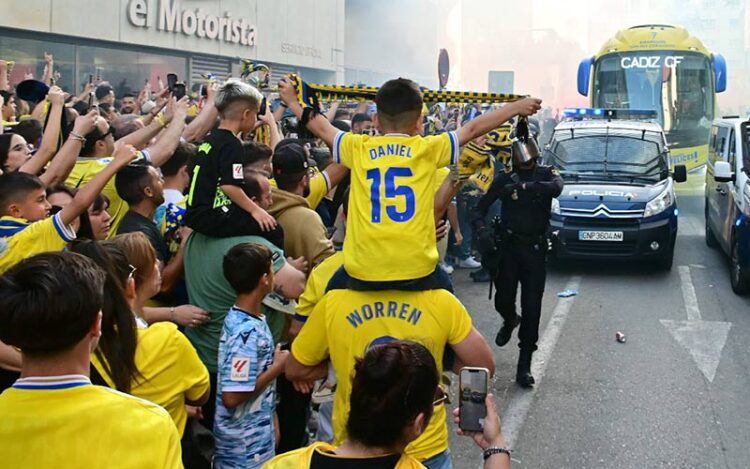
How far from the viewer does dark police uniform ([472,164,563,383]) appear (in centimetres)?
713

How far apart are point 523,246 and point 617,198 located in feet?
15.6

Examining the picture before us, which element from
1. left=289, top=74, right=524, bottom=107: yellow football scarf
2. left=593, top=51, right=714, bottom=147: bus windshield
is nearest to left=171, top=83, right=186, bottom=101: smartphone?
left=289, top=74, right=524, bottom=107: yellow football scarf

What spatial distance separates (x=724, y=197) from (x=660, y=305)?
2.54 meters

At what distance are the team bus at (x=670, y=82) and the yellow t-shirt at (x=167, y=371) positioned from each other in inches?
683

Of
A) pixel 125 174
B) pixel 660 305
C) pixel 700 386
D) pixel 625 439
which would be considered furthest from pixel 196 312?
pixel 660 305

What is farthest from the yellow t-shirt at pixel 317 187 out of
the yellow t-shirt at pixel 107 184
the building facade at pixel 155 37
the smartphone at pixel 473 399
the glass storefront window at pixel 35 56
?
the building facade at pixel 155 37

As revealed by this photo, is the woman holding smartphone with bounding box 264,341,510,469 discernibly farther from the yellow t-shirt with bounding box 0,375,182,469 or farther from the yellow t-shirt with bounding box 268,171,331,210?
the yellow t-shirt with bounding box 268,171,331,210

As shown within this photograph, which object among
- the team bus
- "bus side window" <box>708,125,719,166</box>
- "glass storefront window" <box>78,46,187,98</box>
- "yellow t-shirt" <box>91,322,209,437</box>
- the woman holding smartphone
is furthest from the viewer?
the team bus

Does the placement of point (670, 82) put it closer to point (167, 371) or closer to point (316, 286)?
point (316, 286)

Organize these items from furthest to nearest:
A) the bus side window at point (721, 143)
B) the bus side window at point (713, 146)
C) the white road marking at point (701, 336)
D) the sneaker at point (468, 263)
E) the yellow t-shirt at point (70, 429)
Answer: the bus side window at point (713, 146)
the bus side window at point (721, 143)
the sneaker at point (468, 263)
the white road marking at point (701, 336)
the yellow t-shirt at point (70, 429)

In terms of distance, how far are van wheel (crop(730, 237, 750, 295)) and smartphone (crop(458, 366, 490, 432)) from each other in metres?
8.19

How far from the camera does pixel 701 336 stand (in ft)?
28.0

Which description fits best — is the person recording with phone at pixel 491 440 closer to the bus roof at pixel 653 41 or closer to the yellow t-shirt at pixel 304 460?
the yellow t-shirt at pixel 304 460

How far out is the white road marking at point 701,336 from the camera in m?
7.64
